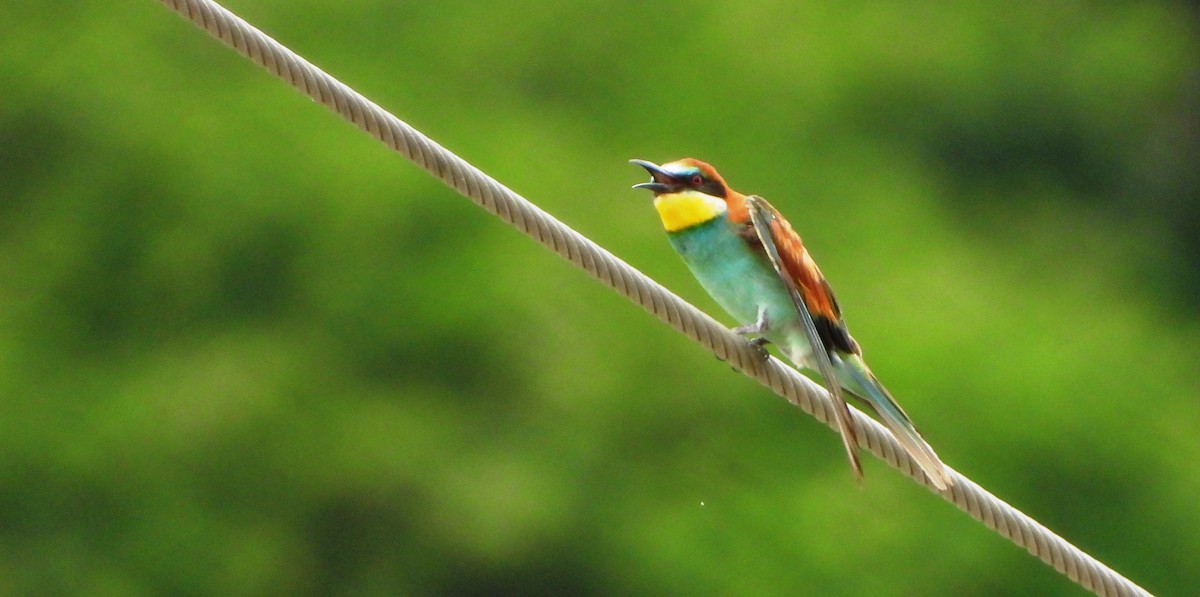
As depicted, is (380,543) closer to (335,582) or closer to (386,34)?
(335,582)

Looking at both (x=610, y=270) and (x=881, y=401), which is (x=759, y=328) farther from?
(x=610, y=270)

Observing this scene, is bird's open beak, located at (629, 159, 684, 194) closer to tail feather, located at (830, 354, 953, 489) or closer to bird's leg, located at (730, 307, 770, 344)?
bird's leg, located at (730, 307, 770, 344)

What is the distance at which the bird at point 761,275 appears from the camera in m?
2.54

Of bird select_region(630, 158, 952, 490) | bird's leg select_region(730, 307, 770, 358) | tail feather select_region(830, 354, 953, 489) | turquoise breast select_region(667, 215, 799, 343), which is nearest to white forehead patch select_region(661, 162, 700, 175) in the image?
bird select_region(630, 158, 952, 490)

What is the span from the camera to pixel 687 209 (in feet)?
8.77

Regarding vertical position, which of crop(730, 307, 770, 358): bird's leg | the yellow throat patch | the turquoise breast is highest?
the yellow throat patch

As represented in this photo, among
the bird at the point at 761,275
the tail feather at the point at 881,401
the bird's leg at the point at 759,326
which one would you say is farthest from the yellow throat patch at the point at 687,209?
the tail feather at the point at 881,401

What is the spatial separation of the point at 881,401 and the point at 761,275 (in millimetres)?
301

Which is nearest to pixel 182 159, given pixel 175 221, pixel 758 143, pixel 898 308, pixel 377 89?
pixel 175 221

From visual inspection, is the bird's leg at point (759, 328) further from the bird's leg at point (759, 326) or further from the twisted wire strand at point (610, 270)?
the twisted wire strand at point (610, 270)

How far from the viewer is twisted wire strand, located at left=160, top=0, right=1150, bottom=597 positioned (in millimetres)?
1960

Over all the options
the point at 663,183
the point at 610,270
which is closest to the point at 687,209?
the point at 663,183

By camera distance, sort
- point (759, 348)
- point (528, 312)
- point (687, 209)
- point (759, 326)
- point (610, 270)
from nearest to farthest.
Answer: point (610, 270), point (759, 348), point (759, 326), point (687, 209), point (528, 312)

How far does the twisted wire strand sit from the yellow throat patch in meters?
0.37
